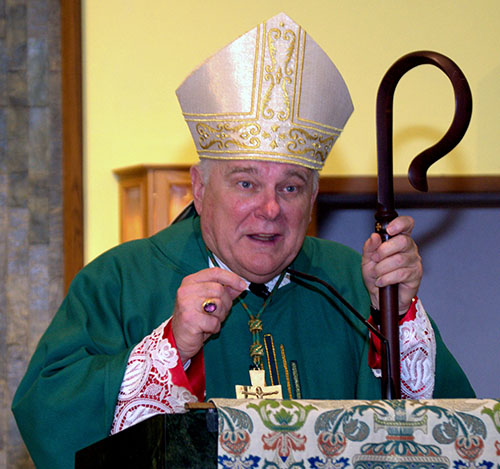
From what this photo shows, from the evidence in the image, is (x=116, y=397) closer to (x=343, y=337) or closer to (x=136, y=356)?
(x=136, y=356)

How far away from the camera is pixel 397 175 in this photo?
14.6ft

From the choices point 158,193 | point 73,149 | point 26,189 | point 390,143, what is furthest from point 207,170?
point 26,189

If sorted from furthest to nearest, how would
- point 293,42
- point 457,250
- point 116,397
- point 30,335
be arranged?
1. point 457,250
2. point 30,335
3. point 293,42
4. point 116,397

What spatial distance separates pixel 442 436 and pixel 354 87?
11.1 ft

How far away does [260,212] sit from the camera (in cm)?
234

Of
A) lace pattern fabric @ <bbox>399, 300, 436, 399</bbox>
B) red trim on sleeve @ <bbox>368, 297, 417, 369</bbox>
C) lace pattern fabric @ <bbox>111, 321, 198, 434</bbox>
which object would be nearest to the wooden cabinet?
red trim on sleeve @ <bbox>368, 297, 417, 369</bbox>

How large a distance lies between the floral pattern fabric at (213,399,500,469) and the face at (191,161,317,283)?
43.4 inches

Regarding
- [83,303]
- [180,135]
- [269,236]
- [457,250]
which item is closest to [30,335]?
[180,135]

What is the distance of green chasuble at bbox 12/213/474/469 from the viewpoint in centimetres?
206

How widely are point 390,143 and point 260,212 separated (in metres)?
0.54

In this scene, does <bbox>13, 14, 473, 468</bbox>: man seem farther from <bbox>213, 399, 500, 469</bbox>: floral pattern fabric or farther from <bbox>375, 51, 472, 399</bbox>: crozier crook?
<bbox>213, 399, 500, 469</bbox>: floral pattern fabric

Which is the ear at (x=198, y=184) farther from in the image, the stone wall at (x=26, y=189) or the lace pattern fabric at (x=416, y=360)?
the stone wall at (x=26, y=189)

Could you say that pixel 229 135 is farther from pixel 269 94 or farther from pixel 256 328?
pixel 256 328

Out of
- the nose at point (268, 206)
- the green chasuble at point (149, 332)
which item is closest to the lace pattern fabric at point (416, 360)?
the green chasuble at point (149, 332)
